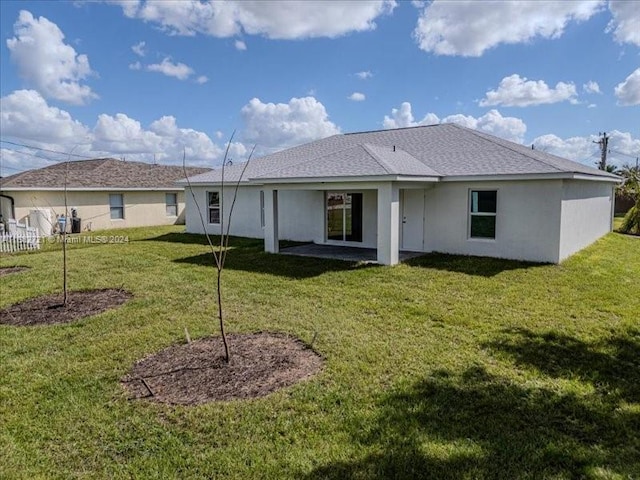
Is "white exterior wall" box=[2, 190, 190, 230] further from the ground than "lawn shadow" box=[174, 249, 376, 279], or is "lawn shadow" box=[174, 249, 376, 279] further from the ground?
"white exterior wall" box=[2, 190, 190, 230]

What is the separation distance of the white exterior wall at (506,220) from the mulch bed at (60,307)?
378 inches

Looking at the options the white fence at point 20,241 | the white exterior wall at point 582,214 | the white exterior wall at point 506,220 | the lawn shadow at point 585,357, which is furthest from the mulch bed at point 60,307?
the white exterior wall at point 582,214

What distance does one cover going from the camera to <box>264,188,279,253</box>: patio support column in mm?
15148

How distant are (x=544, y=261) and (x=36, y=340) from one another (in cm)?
1242

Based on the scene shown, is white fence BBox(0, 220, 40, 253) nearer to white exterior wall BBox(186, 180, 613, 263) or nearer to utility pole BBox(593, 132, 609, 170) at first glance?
white exterior wall BBox(186, 180, 613, 263)

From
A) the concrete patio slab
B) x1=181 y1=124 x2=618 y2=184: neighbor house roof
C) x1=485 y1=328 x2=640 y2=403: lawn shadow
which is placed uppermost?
x1=181 y1=124 x2=618 y2=184: neighbor house roof

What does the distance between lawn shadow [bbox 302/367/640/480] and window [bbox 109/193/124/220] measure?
25.4 metres

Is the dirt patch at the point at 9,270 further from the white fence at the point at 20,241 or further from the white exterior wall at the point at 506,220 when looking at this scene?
the white exterior wall at the point at 506,220

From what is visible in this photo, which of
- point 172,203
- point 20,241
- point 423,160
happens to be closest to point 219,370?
point 423,160

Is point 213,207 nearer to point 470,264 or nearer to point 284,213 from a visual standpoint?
point 284,213

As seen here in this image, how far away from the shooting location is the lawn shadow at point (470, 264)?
12.0 metres

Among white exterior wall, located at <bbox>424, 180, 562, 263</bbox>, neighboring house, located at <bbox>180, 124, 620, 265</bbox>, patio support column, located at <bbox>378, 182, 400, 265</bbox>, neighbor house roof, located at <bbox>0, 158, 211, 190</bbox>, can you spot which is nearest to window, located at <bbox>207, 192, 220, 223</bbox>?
neighboring house, located at <bbox>180, 124, 620, 265</bbox>

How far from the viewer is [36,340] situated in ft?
24.0

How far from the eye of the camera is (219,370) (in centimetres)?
592
